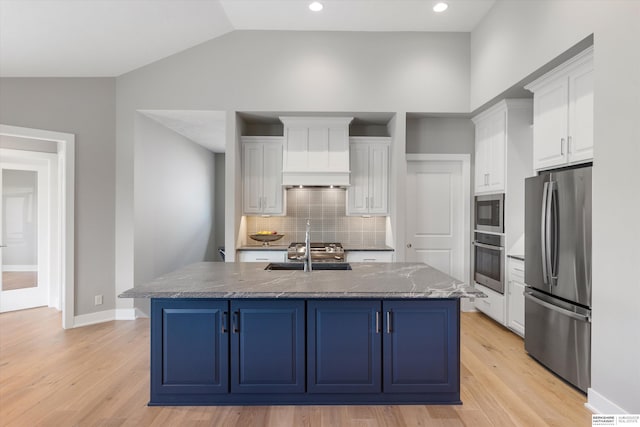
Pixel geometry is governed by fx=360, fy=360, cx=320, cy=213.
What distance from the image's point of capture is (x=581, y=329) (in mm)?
2574

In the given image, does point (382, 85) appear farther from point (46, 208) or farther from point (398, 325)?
point (46, 208)

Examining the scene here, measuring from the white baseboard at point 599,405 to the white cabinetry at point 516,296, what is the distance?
1.21 m

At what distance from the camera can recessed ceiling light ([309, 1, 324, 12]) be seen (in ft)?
12.6

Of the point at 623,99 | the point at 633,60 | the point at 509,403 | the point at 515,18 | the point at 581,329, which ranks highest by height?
the point at 515,18

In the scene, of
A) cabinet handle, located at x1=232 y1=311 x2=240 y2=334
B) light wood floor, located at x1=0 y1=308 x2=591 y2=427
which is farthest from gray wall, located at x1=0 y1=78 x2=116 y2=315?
cabinet handle, located at x1=232 y1=311 x2=240 y2=334

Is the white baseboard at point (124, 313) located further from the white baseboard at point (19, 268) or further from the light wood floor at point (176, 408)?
the white baseboard at point (19, 268)

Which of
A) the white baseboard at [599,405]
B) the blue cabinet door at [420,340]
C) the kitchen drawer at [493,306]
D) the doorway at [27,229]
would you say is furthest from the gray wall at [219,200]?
the white baseboard at [599,405]

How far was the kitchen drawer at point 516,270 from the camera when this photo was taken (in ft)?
11.8

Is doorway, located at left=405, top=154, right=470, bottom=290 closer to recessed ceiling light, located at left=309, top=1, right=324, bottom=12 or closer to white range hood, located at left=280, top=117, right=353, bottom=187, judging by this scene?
A: white range hood, located at left=280, top=117, right=353, bottom=187

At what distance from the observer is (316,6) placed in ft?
12.7

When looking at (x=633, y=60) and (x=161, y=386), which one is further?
(x=161, y=386)

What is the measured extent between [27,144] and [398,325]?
4854 millimetres

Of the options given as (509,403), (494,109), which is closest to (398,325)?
(509,403)

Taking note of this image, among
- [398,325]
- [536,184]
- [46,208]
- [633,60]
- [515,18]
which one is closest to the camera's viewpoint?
[633,60]
